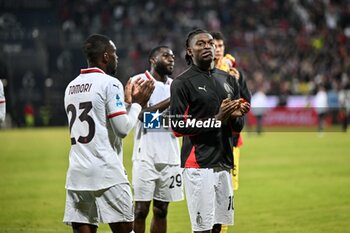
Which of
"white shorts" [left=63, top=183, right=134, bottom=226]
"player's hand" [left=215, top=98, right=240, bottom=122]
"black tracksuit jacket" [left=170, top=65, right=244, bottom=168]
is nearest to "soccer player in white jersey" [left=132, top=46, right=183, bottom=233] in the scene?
"black tracksuit jacket" [left=170, top=65, right=244, bottom=168]

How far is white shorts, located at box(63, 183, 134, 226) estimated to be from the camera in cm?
670

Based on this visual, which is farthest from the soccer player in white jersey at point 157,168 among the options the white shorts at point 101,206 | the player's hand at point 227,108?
the white shorts at point 101,206

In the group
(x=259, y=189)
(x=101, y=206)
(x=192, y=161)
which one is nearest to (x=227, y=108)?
(x=192, y=161)

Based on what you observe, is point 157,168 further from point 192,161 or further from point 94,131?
point 94,131

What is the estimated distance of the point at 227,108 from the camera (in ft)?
22.9

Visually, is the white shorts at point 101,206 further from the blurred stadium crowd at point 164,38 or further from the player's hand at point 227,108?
the blurred stadium crowd at point 164,38

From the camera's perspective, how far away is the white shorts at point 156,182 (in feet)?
29.9

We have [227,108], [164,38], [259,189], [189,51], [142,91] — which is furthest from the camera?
[164,38]

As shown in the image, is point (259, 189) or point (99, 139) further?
point (259, 189)

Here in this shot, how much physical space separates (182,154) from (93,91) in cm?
A: 123

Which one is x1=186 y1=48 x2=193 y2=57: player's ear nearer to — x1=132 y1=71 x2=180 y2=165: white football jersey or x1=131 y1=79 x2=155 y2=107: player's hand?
x1=131 y1=79 x2=155 y2=107: player's hand

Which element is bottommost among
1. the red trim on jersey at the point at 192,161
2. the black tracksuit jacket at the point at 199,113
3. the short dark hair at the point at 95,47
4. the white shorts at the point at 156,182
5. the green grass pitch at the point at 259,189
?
the green grass pitch at the point at 259,189

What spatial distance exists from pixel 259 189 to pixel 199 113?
8.49 metres

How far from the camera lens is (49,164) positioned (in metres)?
21.0
